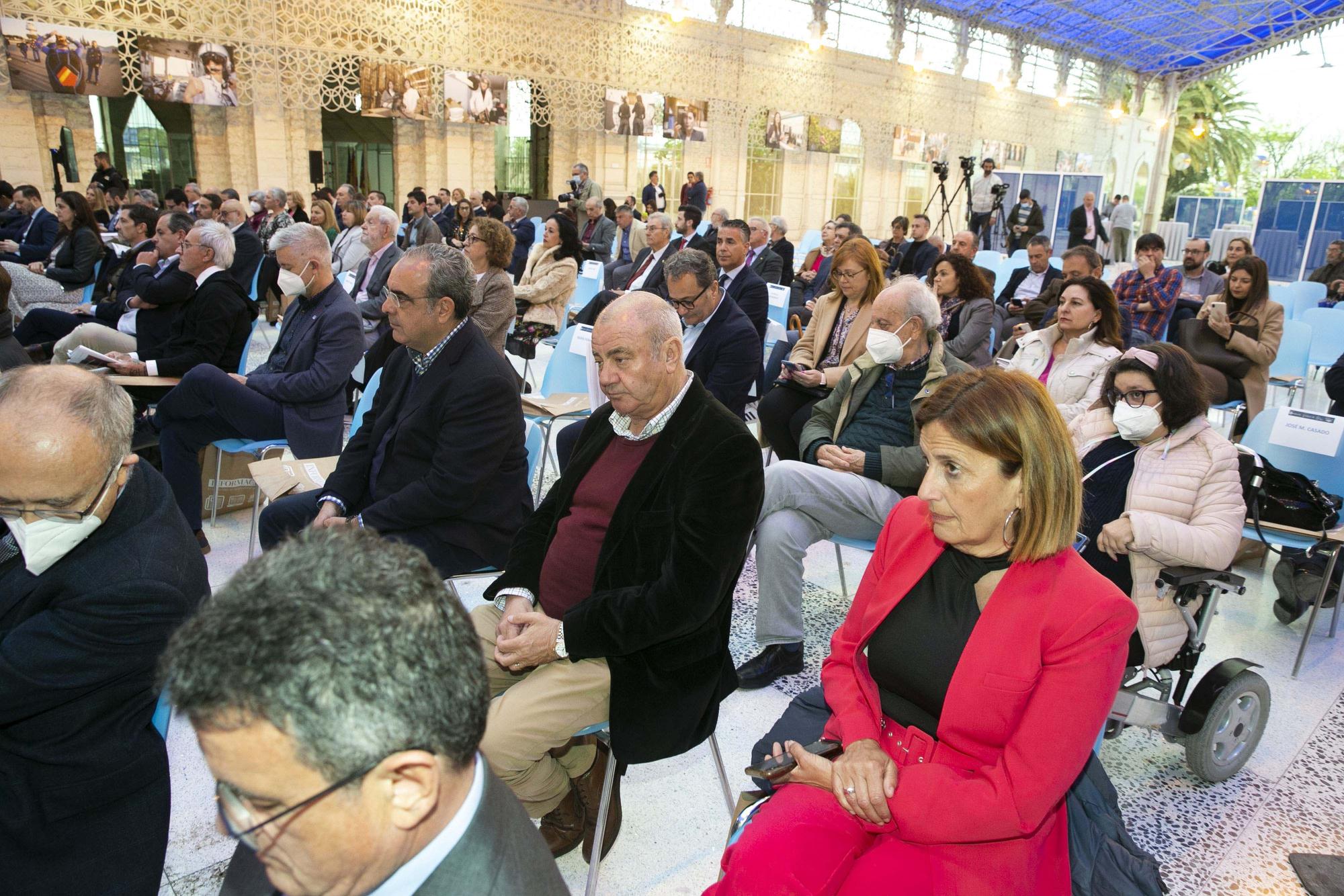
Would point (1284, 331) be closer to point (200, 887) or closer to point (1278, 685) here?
point (1278, 685)

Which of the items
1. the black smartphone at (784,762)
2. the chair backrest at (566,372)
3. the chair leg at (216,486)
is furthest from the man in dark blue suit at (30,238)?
the black smartphone at (784,762)

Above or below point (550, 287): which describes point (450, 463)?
below

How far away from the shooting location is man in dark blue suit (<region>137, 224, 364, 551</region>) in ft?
11.6

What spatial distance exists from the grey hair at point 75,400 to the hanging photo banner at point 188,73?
13127mm

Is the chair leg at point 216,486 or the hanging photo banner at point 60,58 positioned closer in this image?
the chair leg at point 216,486

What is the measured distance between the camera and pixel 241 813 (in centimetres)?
75

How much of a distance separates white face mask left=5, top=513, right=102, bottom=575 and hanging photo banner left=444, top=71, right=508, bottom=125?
48.3 feet

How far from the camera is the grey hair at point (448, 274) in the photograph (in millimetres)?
2619

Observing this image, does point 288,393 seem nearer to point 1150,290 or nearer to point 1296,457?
point 1296,457

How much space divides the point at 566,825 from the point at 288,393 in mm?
2326

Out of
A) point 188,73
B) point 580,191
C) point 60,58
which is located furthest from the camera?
point 580,191

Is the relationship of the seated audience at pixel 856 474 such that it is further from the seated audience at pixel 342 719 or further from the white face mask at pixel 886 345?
the seated audience at pixel 342 719

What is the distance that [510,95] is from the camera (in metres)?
15.6

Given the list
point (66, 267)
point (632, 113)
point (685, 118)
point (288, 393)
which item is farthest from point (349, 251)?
point (685, 118)
